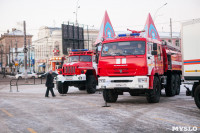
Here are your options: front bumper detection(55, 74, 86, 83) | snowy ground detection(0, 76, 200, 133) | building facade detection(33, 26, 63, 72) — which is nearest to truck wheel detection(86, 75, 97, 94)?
front bumper detection(55, 74, 86, 83)

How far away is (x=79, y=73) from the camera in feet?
67.3

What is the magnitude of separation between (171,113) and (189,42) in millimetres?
2636

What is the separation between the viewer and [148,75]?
1352 centimetres

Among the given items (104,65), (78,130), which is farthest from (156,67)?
(78,130)

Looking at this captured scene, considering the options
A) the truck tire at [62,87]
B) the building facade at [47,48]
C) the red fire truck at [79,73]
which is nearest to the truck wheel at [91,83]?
the red fire truck at [79,73]

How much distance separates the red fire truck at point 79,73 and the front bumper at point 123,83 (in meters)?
6.81

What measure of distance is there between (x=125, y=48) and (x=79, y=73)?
7269 millimetres

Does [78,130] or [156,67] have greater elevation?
[156,67]

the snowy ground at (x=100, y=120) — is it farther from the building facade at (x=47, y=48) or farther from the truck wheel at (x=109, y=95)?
the building facade at (x=47, y=48)

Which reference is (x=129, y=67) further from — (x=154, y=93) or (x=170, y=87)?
(x=170, y=87)

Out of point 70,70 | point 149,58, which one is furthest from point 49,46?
point 149,58

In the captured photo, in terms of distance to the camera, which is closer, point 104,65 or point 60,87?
point 104,65

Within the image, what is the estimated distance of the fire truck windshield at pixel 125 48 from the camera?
44.6 feet

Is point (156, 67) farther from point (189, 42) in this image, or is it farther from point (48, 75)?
point (48, 75)
